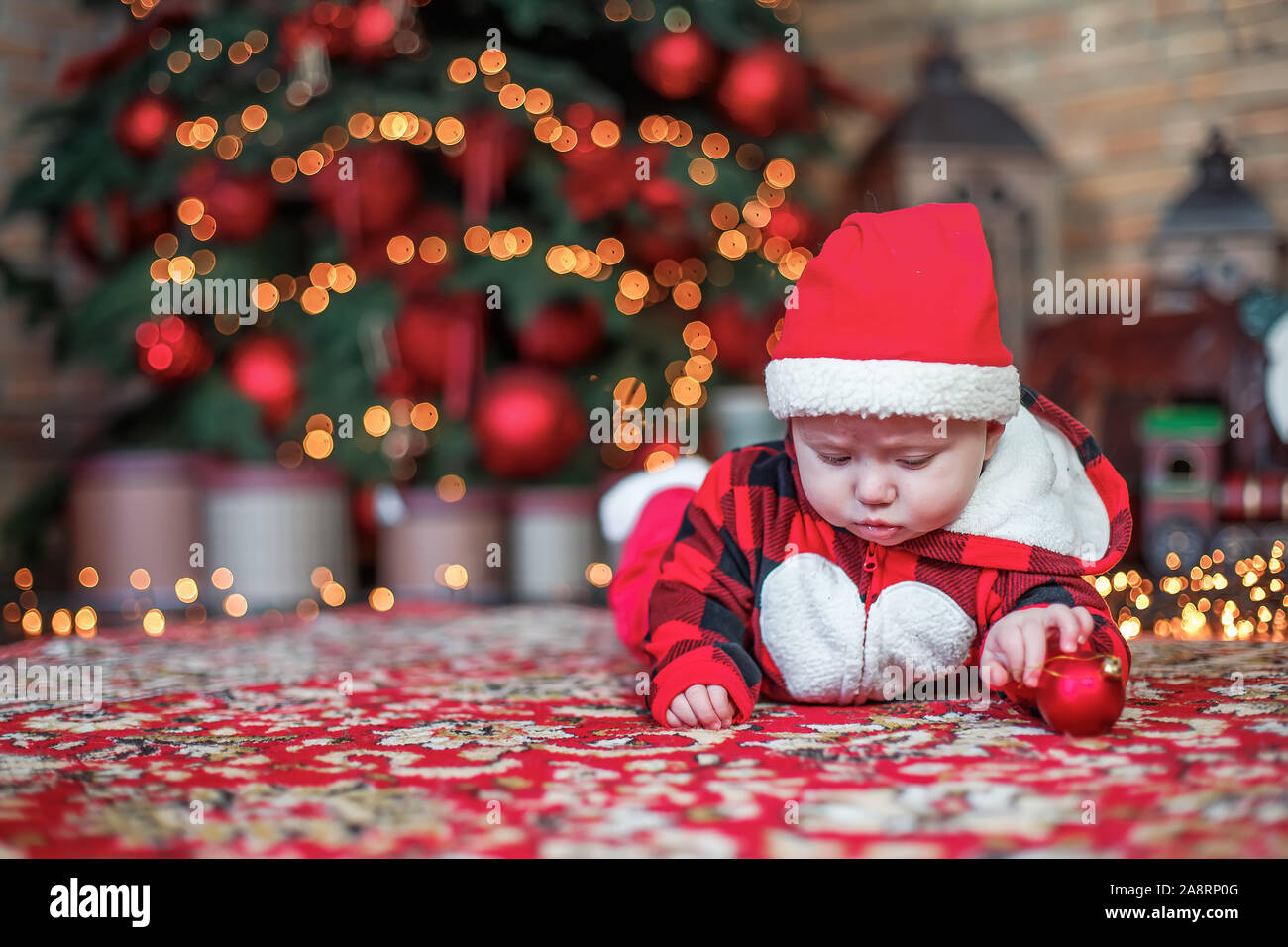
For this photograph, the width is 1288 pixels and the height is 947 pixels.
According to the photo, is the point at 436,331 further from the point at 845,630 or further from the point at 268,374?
the point at 845,630

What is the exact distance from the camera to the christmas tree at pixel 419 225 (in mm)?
1810

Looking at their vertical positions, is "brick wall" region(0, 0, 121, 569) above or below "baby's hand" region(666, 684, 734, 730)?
above

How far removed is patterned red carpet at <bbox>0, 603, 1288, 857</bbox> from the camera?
582 millimetres

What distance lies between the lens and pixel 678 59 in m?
1.84

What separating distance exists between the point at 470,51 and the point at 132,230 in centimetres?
65

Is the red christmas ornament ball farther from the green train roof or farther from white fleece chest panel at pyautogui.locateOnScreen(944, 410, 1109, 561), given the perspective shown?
the green train roof

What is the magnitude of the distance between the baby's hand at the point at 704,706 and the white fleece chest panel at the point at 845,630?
0.09 meters

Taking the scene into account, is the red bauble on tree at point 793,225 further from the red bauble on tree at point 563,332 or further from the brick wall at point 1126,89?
the brick wall at point 1126,89

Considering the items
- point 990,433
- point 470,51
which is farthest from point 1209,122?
point 990,433

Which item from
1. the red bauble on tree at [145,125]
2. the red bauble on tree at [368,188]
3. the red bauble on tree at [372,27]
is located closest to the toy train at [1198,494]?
the red bauble on tree at [368,188]

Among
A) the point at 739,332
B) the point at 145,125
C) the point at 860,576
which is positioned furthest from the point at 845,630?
the point at 145,125

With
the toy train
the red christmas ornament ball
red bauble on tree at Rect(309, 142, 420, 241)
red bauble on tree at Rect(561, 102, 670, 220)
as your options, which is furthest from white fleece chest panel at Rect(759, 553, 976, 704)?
red bauble on tree at Rect(309, 142, 420, 241)

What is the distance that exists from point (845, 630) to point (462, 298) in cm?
115
